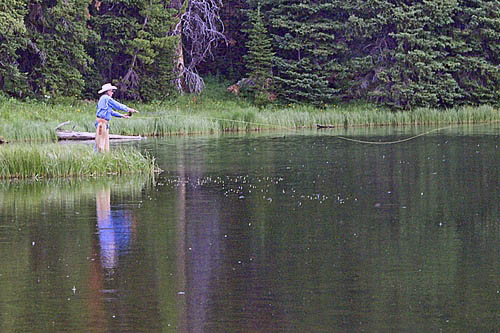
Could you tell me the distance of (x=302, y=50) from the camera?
1688 inches

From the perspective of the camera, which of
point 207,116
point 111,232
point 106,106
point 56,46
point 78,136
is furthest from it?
point 56,46

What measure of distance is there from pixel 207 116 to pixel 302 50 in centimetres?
852

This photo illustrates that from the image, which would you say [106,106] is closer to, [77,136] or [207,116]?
[77,136]

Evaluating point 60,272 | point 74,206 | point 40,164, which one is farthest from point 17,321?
point 40,164

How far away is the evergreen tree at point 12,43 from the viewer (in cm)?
3453

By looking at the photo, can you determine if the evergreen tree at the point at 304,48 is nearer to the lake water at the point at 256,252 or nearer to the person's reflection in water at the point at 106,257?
the lake water at the point at 256,252

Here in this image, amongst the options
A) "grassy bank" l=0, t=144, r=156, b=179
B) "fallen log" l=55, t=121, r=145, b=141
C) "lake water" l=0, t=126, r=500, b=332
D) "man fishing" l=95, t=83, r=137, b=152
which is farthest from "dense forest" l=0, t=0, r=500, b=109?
"lake water" l=0, t=126, r=500, b=332

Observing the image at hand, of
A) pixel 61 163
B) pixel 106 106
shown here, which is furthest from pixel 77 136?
pixel 61 163

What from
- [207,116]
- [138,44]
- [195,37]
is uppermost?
[195,37]

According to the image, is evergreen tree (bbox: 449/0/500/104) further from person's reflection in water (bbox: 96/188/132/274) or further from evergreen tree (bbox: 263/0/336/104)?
person's reflection in water (bbox: 96/188/132/274)

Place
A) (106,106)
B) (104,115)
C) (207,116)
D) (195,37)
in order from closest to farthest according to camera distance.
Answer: (106,106), (104,115), (207,116), (195,37)

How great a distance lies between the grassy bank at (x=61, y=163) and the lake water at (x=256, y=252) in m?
0.54

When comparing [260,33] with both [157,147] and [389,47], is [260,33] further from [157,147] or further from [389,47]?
[157,147]

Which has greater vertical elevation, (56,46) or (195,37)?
(195,37)
